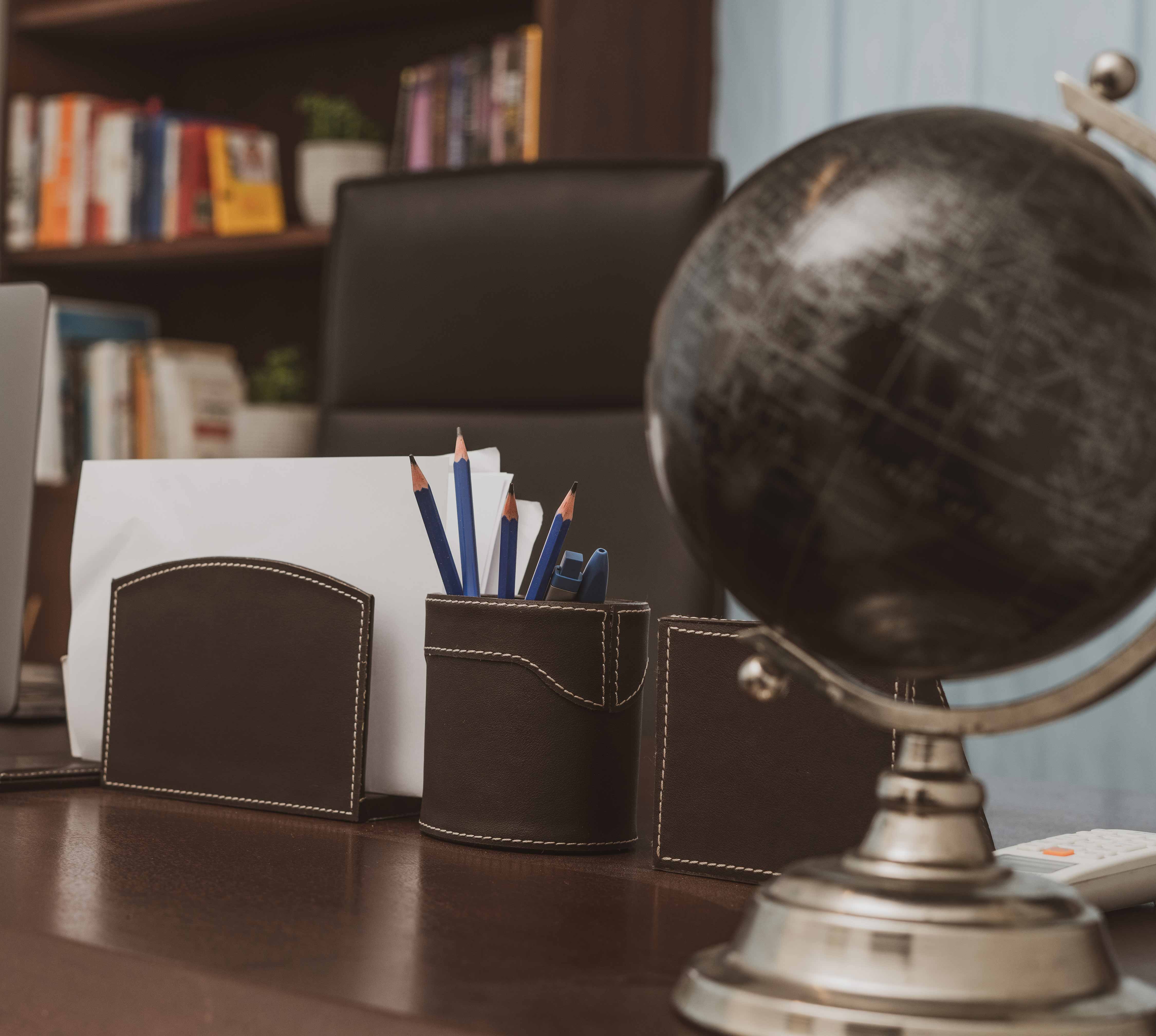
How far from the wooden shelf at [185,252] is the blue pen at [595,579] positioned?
6.33 ft

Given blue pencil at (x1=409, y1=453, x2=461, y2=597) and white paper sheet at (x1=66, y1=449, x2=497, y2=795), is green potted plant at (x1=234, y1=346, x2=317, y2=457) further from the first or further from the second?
blue pencil at (x1=409, y1=453, x2=461, y2=597)

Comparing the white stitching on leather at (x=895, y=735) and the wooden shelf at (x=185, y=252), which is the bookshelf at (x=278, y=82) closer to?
the wooden shelf at (x=185, y=252)

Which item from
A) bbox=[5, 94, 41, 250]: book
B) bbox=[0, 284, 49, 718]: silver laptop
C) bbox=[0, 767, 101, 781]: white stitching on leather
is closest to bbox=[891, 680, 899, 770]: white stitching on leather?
bbox=[0, 767, 101, 781]: white stitching on leather

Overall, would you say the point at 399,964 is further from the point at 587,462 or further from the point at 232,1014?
the point at 587,462

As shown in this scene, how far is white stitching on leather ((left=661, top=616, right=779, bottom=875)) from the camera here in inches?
27.2

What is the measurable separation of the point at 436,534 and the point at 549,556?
6 centimetres

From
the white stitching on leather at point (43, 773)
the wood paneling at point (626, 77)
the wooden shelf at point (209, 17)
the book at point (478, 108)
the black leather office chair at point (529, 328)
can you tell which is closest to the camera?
the white stitching on leather at point (43, 773)

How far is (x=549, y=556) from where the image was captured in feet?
2.62

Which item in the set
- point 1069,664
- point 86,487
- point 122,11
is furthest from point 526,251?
point 122,11

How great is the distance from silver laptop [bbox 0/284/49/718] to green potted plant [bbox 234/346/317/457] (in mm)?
1469

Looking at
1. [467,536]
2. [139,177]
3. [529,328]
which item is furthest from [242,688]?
[139,177]

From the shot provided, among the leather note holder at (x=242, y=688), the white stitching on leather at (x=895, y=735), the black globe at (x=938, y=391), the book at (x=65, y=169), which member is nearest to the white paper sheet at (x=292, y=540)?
the leather note holder at (x=242, y=688)

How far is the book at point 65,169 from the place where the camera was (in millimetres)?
2926

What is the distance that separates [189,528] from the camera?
0.94 m
